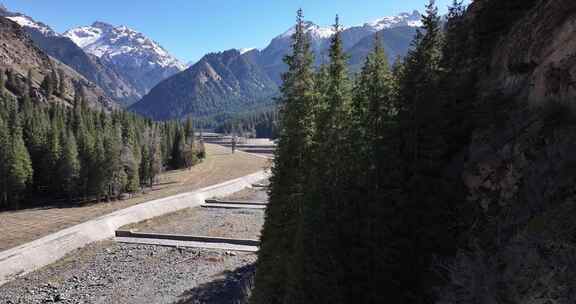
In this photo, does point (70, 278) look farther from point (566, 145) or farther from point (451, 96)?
point (566, 145)

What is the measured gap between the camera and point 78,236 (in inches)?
1871

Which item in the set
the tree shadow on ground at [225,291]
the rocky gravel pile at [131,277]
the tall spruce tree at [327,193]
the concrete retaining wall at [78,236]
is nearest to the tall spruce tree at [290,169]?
Result: the tall spruce tree at [327,193]

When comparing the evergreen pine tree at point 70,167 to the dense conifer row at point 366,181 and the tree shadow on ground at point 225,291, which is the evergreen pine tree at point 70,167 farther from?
the dense conifer row at point 366,181

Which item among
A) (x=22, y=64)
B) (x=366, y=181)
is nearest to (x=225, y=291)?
(x=366, y=181)

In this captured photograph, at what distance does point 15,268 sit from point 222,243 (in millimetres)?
22120

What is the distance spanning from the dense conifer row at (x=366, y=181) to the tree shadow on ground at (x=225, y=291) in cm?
1210

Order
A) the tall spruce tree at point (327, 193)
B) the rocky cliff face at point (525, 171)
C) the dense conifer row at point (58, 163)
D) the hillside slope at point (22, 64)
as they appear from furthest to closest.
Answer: the hillside slope at point (22, 64)
the dense conifer row at point (58, 163)
the tall spruce tree at point (327, 193)
the rocky cliff face at point (525, 171)

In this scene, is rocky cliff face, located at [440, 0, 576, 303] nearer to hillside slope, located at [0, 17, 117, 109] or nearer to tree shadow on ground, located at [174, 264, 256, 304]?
tree shadow on ground, located at [174, 264, 256, 304]

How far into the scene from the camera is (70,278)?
37.6m

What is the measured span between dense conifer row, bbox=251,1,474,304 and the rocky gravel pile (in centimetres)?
1683

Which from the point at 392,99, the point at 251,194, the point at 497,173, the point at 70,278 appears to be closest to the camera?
the point at 497,173

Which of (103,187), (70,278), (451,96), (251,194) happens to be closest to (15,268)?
(70,278)

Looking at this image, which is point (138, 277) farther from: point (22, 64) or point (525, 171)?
point (22, 64)

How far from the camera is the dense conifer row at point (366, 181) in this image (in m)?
15.2
